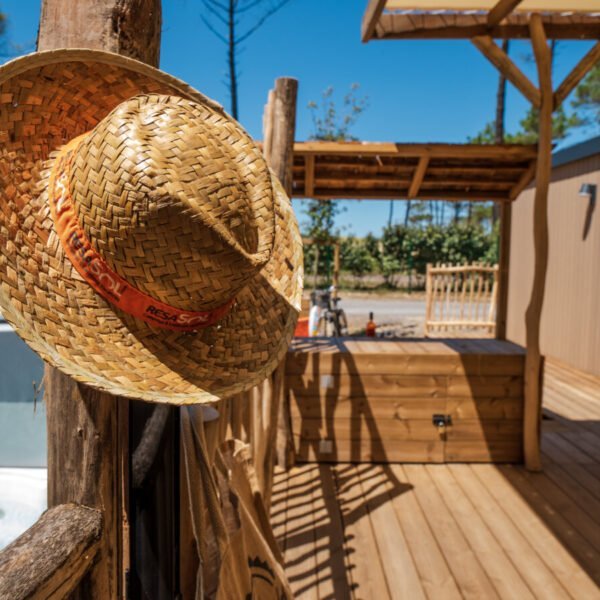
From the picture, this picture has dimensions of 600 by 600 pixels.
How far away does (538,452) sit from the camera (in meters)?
3.99

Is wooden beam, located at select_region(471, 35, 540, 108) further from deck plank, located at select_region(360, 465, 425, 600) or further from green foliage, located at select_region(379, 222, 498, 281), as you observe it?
green foliage, located at select_region(379, 222, 498, 281)

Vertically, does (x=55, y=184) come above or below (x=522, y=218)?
below

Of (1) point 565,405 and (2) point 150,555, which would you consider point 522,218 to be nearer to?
(1) point 565,405

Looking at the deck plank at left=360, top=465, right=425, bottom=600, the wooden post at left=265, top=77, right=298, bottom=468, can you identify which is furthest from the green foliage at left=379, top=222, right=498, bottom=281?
the wooden post at left=265, top=77, right=298, bottom=468

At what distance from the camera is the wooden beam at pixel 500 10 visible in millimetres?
3316

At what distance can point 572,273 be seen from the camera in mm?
7668

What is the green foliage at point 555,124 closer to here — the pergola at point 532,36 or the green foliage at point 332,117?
the green foliage at point 332,117

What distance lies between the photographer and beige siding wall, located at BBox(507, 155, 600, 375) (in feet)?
23.2

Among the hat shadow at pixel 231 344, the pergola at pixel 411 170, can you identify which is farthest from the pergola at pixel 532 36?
the hat shadow at pixel 231 344

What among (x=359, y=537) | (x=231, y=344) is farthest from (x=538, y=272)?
(x=231, y=344)

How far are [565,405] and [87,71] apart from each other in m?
5.70

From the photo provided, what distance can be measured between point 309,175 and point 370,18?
52.4 inches

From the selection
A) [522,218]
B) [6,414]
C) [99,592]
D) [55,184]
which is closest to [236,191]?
[55,184]

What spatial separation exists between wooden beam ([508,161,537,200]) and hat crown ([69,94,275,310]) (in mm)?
3909
